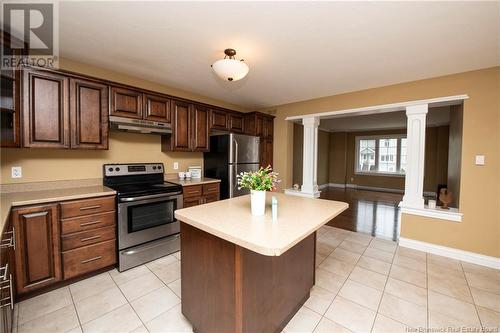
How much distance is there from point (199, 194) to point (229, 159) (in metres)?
0.77

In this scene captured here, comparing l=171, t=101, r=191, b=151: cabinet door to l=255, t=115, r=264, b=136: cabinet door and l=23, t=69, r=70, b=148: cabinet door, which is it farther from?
l=255, t=115, r=264, b=136: cabinet door

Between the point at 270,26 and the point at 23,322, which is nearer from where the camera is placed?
the point at 23,322

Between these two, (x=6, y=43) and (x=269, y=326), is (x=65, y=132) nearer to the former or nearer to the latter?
(x=6, y=43)

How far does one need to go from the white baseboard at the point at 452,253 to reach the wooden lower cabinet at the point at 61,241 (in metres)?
4.02

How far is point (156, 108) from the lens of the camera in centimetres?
290

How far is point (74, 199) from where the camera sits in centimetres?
208

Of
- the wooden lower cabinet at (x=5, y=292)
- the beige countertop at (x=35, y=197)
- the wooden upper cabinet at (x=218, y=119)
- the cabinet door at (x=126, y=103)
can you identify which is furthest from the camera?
the wooden upper cabinet at (x=218, y=119)

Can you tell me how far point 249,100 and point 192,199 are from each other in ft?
7.69

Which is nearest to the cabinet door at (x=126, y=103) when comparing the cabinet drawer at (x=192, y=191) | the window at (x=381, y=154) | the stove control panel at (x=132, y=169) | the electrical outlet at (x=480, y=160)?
the stove control panel at (x=132, y=169)

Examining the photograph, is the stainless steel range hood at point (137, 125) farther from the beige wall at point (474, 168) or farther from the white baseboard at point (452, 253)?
the white baseboard at point (452, 253)

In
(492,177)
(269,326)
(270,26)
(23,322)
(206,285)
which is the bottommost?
(23,322)

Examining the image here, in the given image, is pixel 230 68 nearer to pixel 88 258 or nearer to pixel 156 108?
pixel 156 108

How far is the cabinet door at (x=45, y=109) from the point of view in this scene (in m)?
2.00

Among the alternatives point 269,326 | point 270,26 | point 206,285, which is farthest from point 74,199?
point 270,26
